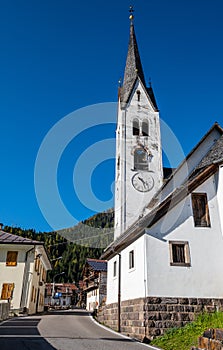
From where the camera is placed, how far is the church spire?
3531 centimetres

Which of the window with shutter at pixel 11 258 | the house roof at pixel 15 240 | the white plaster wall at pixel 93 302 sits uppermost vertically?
the house roof at pixel 15 240

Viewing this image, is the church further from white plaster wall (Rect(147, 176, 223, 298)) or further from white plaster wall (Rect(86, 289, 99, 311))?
white plaster wall (Rect(86, 289, 99, 311))

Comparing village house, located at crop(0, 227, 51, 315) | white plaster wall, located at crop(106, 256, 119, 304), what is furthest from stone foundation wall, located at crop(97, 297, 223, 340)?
village house, located at crop(0, 227, 51, 315)

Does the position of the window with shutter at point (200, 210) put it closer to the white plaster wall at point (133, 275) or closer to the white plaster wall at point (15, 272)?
the white plaster wall at point (133, 275)

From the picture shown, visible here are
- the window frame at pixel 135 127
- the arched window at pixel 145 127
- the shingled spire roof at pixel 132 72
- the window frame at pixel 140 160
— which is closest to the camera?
the window frame at pixel 140 160

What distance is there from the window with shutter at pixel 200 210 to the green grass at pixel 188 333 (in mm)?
3260

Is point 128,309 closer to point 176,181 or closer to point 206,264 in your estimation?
point 206,264

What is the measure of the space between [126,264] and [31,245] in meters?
12.0

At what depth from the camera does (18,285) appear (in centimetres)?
2206

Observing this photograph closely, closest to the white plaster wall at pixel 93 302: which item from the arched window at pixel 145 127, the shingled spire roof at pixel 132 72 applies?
the arched window at pixel 145 127

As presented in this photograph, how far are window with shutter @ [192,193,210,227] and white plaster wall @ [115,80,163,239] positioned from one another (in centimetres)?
1141

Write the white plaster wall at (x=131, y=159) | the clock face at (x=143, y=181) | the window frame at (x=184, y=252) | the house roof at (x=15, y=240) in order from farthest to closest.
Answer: the clock face at (x=143, y=181), the white plaster wall at (x=131, y=159), the house roof at (x=15, y=240), the window frame at (x=184, y=252)

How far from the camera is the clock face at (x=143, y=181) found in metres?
27.7

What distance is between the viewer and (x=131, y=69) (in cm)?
3769
